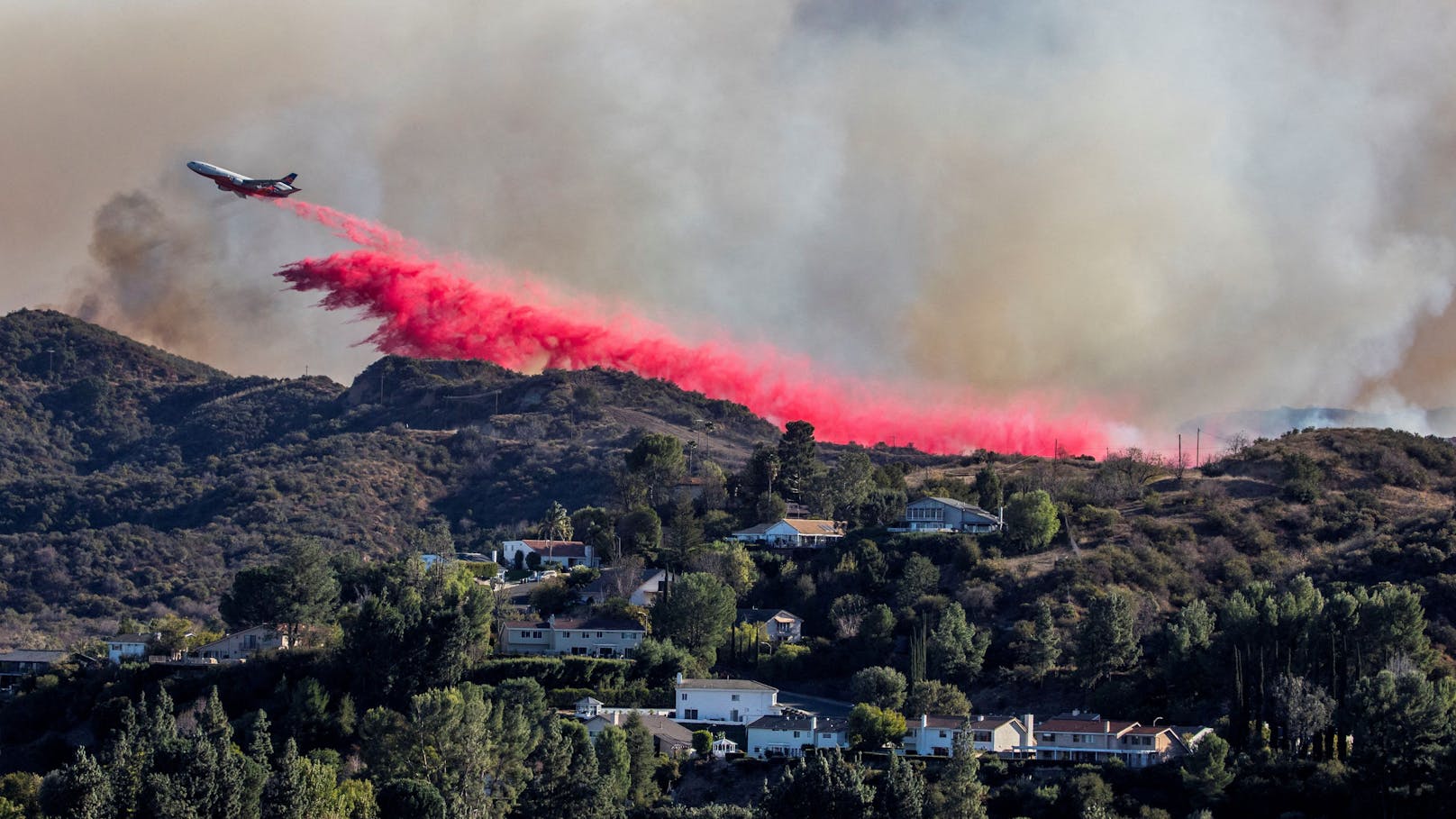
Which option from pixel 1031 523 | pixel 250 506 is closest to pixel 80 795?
pixel 1031 523

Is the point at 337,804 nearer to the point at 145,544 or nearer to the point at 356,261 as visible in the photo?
the point at 356,261

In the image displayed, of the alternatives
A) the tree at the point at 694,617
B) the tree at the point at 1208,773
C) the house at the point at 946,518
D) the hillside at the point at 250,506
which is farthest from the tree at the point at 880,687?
the hillside at the point at 250,506

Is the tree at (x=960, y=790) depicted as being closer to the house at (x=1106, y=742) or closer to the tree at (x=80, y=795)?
the house at (x=1106, y=742)

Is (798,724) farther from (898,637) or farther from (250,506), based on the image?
(250,506)

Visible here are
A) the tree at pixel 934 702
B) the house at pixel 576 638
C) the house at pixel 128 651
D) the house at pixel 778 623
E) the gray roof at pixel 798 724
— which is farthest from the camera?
the house at pixel 778 623

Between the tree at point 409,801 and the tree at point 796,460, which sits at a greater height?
the tree at point 796,460

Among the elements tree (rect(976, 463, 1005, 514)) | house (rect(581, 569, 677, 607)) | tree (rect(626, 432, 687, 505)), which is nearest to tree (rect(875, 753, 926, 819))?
house (rect(581, 569, 677, 607))

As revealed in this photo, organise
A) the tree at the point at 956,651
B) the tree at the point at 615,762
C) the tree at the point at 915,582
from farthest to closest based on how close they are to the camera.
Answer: the tree at the point at 915,582 → the tree at the point at 956,651 → the tree at the point at 615,762
